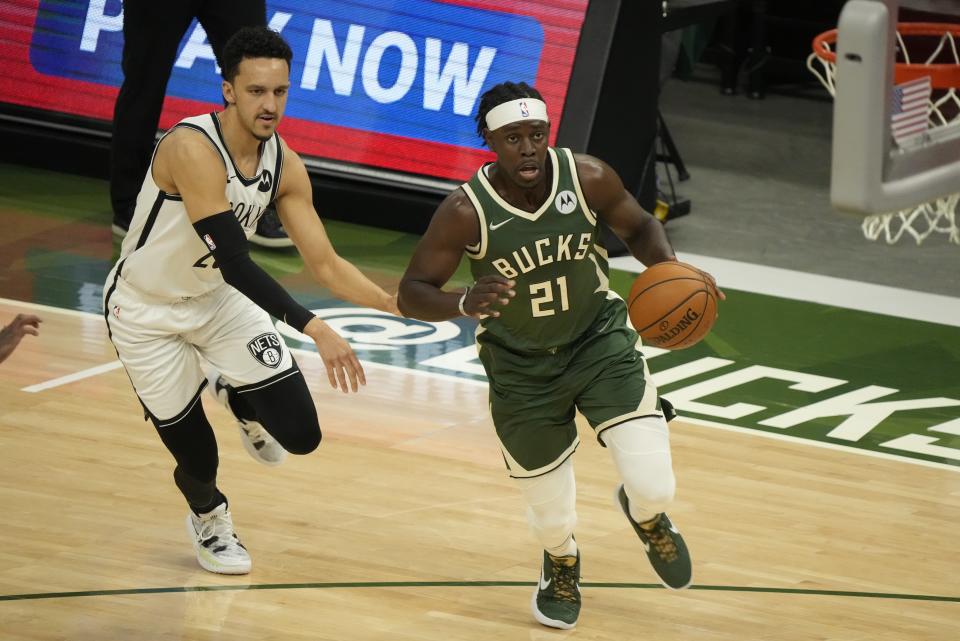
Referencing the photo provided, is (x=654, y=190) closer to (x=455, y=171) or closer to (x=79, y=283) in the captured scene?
(x=455, y=171)

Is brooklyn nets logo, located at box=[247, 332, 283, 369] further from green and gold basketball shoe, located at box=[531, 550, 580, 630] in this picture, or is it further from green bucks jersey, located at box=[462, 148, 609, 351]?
green and gold basketball shoe, located at box=[531, 550, 580, 630]

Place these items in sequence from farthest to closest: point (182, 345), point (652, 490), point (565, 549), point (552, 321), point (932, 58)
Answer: point (932, 58) → point (182, 345) → point (565, 549) → point (552, 321) → point (652, 490)

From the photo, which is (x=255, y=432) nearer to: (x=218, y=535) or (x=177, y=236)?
(x=218, y=535)

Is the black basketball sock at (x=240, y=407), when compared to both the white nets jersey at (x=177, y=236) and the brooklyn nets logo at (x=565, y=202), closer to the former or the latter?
the white nets jersey at (x=177, y=236)

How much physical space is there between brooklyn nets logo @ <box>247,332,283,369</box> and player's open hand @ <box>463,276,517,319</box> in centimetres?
98

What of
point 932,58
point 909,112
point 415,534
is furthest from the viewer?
point 932,58

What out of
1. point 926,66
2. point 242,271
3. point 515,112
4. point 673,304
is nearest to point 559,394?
point 673,304

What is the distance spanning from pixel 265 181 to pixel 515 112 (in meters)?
0.93

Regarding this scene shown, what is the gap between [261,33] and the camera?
197 inches

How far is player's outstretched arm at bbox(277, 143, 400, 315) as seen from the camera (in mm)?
5297

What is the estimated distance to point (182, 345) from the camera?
532 centimetres

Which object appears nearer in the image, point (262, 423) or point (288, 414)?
point (288, 414)

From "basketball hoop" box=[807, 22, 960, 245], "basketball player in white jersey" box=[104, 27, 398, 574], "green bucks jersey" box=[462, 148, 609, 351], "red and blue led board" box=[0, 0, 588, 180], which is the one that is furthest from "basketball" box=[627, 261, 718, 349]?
"red and blue led board" box=[0, 0, 588, 180]

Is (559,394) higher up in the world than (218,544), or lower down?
higher up
